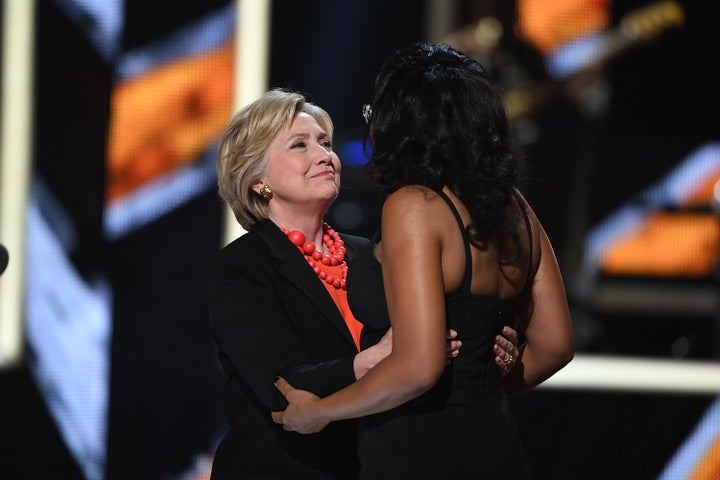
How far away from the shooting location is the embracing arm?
2.05 meters

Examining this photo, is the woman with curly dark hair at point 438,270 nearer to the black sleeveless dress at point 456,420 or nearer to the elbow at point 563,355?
the black sleeveless dress at point 456,420

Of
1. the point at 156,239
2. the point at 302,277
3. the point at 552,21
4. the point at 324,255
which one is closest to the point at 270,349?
the point at 302,277

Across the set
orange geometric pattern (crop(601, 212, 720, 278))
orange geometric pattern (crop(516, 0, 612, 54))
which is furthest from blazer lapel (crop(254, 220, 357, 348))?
orange geometric pattern (crop(601, 212, 720, 278))

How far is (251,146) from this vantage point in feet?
7.73

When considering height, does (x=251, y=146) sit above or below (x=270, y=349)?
above

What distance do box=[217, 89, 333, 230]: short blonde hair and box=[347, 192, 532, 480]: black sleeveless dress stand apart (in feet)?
1.87

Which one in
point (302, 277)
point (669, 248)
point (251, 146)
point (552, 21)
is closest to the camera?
point (302, 277)

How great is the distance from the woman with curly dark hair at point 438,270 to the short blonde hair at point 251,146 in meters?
0.52

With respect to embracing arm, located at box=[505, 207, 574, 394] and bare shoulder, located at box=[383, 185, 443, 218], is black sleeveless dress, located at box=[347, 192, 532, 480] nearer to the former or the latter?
bare shoulder, located at box=[383, 185, 443, 218]

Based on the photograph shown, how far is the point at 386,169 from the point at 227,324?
1.79 feet

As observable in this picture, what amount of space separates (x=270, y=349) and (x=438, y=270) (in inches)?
20.3

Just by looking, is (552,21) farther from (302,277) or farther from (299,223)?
(302,277)

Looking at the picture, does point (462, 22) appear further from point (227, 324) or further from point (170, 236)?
point (227, 324)

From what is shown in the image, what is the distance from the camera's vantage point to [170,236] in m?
3.74
